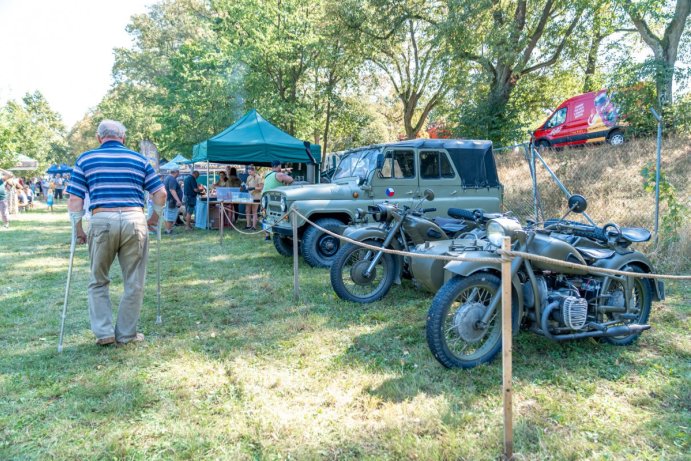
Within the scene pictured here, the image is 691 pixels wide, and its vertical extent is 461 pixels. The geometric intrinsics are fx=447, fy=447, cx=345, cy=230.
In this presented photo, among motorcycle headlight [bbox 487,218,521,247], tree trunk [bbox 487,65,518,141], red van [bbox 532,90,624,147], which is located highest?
tree trunk [bbox 487,65,518,141]

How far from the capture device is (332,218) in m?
6.95

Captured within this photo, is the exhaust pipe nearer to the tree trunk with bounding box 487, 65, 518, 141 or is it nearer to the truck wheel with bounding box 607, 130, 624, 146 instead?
the truck wheel with bounding box 607, 130, 624, 146

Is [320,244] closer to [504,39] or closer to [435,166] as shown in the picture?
[435,166]

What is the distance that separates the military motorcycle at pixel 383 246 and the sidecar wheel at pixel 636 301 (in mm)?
1572

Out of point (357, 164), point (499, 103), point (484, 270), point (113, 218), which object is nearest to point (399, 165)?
point (357, 164)

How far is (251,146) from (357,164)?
4631 mm

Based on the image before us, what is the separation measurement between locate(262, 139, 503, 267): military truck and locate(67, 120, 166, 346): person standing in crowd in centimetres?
289

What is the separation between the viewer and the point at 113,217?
143 inches

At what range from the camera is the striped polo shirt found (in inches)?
142

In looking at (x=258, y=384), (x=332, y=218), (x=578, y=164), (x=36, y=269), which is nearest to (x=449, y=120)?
(x=578, y=164)

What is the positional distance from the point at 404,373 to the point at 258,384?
1075 millimetres

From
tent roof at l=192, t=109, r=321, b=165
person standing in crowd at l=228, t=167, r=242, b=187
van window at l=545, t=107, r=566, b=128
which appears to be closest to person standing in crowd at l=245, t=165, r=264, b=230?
tent roof at l=192, t=109, r=321, b=165

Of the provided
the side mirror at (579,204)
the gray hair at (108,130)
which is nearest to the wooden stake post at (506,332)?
the side mirror at (579,204)

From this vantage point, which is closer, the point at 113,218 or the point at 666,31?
the point at 113,218
